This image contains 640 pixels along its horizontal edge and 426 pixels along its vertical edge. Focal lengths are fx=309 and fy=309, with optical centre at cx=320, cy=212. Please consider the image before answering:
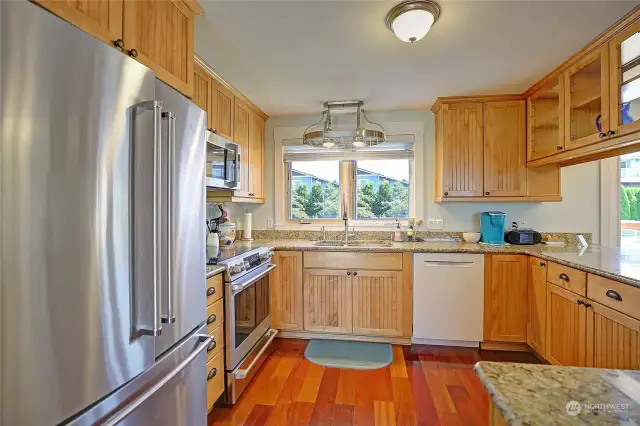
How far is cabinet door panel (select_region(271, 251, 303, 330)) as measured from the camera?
2887 mm

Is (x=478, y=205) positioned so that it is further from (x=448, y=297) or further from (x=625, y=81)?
(x=625, y=81)


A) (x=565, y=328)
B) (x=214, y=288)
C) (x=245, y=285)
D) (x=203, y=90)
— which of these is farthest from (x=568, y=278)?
(x=203, y=90)

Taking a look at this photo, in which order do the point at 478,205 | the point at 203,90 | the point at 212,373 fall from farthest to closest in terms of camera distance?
the point at 478,205
the point at 203,90
the point at 212,373

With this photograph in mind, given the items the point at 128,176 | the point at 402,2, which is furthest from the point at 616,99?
the point at 128,176

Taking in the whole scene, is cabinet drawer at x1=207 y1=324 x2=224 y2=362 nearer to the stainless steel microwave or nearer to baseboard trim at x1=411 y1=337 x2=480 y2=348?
the stainless steel microwave

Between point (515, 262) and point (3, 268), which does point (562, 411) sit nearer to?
point (3, 268)

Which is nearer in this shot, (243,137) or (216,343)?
(216,343)

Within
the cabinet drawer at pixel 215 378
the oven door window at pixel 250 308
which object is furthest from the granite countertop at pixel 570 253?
the cabinet drawer at pixel 215 378

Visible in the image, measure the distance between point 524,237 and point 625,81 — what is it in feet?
4.78

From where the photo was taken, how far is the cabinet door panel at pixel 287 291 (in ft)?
9.47

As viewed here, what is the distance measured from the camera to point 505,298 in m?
2.62

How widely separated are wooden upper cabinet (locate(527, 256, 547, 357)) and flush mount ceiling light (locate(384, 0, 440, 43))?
1.88 metres

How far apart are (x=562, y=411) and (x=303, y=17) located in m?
1.89

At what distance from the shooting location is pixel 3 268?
658 millimetres
